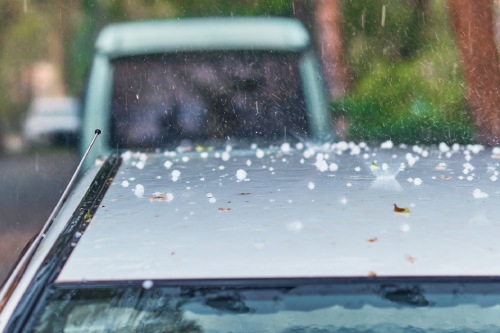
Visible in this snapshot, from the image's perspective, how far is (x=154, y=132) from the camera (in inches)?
215

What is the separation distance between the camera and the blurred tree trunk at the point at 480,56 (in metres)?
10.2

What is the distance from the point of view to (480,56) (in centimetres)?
1025

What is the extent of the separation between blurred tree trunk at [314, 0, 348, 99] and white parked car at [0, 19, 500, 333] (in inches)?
484

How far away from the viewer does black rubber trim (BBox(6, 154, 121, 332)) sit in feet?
6.88

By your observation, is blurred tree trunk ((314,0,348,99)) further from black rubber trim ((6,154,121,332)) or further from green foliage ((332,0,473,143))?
black rubber trim ((6,154,121,332))

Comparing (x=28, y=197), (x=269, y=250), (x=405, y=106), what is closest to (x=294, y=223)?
(x=269, y=250)

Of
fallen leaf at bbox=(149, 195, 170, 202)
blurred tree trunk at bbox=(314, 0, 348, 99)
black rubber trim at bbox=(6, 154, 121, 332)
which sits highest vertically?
black rubber trim at bbox=(6, 154, 121, 332)

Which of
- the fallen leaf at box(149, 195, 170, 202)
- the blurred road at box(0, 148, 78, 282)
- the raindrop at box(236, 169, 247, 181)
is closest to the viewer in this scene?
the fallen leaf at box(149, 195, 170, 202)

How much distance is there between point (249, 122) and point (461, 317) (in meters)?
3.65

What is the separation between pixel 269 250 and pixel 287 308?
219 mm

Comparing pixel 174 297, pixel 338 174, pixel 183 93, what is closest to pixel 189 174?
pixel 338 174

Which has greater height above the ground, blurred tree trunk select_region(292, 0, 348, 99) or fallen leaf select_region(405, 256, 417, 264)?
fallen leaf select_region(405, 256, 417, 264)

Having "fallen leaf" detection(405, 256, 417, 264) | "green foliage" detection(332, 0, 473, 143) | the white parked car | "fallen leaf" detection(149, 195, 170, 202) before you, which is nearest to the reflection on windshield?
the white parked car

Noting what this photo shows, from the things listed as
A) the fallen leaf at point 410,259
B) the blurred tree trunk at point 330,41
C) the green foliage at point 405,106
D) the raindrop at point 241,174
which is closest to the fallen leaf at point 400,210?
the fallen leaf at point 410,259
